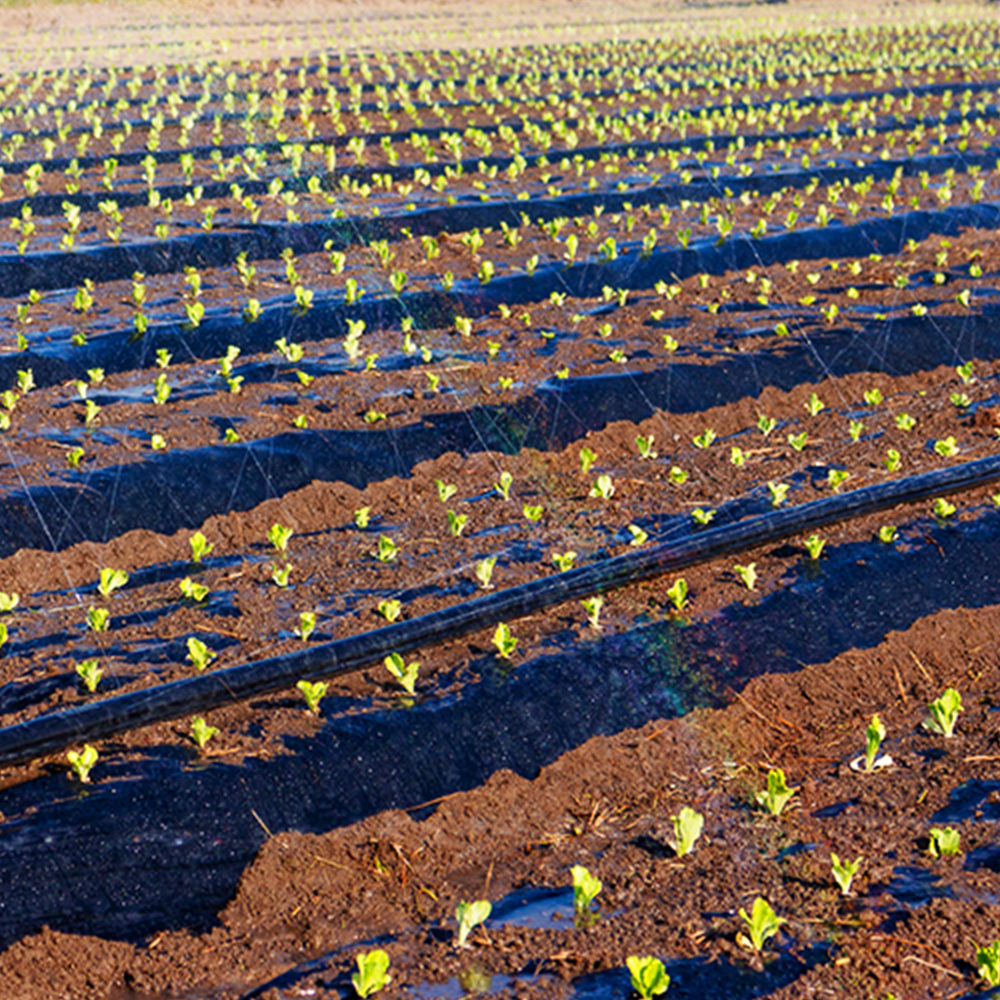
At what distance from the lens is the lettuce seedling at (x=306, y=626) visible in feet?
15.7

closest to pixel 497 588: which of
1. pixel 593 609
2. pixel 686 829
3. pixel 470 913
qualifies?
pixel 593 609

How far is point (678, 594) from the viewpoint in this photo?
16.3 feet

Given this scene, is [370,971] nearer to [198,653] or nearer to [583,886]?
[583,886]

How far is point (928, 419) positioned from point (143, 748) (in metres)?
5.42

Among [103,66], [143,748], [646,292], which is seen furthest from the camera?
[103,66]

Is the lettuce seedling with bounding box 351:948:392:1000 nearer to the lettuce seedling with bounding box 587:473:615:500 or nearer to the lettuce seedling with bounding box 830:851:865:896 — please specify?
the lettuce seedling with bounding box 830:851:865:896

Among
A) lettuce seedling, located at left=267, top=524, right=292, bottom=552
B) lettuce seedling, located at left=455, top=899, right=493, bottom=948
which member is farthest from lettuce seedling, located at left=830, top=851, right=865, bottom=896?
lettuce seedling, located at left=267, top=524, right=292, bottom=552

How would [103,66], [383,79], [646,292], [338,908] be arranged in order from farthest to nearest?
[103,66] < [383,79] < [646,292] < [338,908]

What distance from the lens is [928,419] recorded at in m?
7.12

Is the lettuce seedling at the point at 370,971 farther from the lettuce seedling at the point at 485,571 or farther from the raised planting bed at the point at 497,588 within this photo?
the lettuce seedling at the point at 485,571

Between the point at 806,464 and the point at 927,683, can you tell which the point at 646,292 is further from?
the point at 927,683

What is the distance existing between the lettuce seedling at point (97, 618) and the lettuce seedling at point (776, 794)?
9.83ft

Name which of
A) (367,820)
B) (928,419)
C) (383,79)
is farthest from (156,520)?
(383,79)

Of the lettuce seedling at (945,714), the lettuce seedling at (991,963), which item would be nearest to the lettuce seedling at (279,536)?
the lettuce seedling at (945,714)
